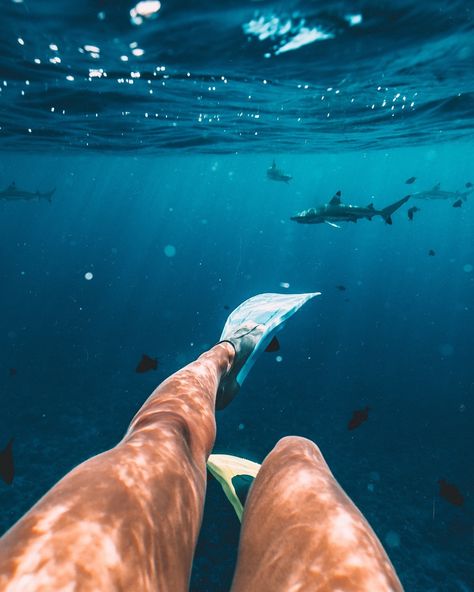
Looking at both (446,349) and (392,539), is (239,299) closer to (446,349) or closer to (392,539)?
(446,349)

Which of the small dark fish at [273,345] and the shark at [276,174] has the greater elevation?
the shark at [276,174]

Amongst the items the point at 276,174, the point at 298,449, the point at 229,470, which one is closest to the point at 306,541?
the point at 298,449

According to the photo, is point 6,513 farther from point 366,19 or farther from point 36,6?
point 366,19

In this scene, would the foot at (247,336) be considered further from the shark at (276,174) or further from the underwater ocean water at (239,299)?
the shark at (276,174)

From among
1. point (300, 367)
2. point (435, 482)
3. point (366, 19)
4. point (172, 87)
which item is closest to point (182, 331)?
point (300, 367)

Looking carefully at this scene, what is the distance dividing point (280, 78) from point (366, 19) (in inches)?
186

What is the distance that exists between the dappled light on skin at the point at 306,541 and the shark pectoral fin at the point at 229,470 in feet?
8.11

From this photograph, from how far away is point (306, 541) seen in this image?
1.54 metres

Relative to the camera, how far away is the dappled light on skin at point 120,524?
1084 millimetres

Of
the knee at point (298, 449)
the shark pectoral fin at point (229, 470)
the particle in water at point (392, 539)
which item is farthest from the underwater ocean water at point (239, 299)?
the knee at point (298, 449)

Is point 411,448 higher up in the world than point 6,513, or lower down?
lower down

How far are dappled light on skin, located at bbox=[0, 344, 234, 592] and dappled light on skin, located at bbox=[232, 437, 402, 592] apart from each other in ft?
1.08

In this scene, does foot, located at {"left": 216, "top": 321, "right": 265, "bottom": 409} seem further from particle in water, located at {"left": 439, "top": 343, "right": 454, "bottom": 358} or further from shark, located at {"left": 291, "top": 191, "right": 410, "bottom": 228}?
particle in water, located at {"left": 439, "top": 343, "right": 454, "bottom": 358}

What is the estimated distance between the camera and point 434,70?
41.9 feet
